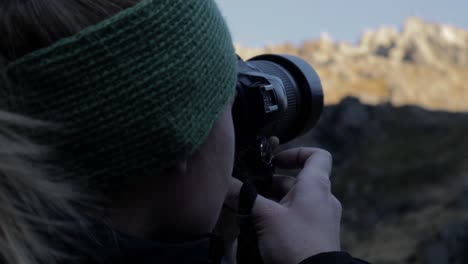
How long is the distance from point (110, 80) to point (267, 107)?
1.13 ft

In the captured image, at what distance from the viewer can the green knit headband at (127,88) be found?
2.12ft

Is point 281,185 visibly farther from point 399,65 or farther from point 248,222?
point 399,65

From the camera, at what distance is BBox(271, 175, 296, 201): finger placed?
3.42ft

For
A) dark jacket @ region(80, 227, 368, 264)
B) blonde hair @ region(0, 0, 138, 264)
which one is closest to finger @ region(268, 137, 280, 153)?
dark jacket @ region(80, 227, 368, 264)

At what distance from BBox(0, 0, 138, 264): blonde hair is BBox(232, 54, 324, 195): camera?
1.05 ft

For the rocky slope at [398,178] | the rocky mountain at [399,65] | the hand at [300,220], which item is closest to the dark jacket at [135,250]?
the hand at [300,220]

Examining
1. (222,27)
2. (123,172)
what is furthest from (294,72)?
(123,172)

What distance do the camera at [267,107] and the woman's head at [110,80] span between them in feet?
0.74

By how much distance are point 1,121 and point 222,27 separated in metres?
0.28

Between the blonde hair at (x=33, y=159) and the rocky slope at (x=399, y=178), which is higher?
the blonde hair at (x=33, y=159)

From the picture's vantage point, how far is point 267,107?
955mm

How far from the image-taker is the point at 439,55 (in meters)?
24.3

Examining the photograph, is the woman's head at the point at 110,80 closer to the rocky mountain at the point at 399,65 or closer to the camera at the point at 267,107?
the camera at the point at 267,107

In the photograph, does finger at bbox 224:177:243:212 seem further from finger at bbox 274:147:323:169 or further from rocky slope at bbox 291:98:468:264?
rocky slope at bbox 291:98:468:264
